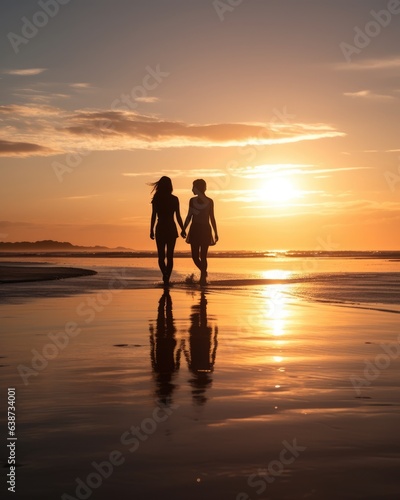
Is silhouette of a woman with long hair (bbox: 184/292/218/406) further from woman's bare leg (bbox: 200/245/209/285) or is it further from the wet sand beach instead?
woman's bare leg (bbox: 200/245/209/285)

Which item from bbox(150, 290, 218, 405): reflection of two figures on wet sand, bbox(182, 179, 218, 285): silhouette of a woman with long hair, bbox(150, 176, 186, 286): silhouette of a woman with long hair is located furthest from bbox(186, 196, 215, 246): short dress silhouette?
bbox(150, 290, 218, 405): reflection of two figures on wet sand

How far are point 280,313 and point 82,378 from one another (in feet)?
22.0

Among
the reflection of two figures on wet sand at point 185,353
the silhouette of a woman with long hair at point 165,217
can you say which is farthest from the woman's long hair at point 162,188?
the reflection of two figures on wet sand at point 185,353

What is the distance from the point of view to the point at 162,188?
793 inches

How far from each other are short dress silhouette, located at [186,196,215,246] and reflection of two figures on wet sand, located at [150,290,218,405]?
8.41 metres

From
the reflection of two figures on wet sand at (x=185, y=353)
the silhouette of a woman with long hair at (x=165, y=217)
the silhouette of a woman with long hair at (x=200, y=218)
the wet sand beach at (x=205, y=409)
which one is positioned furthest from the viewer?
the silhouette of a woman with long hair at (x=200, y=218)

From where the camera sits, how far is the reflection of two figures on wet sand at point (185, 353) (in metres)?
6.12

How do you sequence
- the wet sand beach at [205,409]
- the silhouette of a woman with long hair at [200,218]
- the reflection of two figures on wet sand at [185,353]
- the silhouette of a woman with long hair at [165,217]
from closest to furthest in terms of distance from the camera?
the wet sand beach at [205,409]
the reflection of two figures on wet sand at [185,353]
the silhouette of a woman with long hair at [165,217]
the silhouette of a woman with long hair at [200,218]

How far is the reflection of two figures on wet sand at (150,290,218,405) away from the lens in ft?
20.1

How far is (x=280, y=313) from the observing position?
12836 mm

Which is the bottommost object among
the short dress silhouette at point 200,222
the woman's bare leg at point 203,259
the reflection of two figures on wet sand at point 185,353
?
the reflection of two figures on wet sand at point 185,353

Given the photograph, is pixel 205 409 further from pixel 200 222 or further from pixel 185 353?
pixel 200 222

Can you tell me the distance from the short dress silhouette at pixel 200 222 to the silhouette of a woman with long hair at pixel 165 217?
962mm

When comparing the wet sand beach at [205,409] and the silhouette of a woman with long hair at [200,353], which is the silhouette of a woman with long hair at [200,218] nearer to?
the silhouette of a woman with long hair at [200,353]
